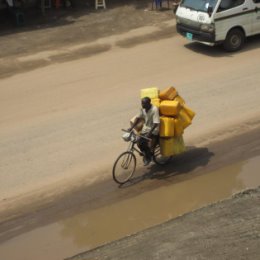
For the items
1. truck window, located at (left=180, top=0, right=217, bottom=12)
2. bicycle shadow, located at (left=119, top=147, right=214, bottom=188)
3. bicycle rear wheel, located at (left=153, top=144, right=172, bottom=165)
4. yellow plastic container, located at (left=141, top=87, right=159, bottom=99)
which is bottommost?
bicycle shadow, located at (left=119, top=147, right=214, bottom=188)

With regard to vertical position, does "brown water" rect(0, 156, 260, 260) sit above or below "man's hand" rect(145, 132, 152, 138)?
below

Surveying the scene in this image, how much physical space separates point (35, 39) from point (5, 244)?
410 inches

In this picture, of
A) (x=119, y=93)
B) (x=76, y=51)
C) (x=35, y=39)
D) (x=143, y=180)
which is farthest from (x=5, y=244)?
(x=35, y=39)

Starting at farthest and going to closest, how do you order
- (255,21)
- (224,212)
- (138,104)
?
1. (255,21)
2. (138,104)
3. (224,212)

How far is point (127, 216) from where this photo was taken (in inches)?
359

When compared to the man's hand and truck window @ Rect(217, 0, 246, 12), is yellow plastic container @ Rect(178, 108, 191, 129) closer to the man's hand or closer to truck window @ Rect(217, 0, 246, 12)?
the man's hand

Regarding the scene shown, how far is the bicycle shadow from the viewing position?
33.0ft

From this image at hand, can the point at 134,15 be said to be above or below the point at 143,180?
above

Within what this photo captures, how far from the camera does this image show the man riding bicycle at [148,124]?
9.54 metres

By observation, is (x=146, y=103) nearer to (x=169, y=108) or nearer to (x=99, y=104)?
(x=169, y=108)

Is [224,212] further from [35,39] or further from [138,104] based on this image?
[35,39]

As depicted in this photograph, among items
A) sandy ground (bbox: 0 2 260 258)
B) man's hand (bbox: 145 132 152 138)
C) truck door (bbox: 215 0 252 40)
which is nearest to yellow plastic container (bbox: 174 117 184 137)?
man's hand (bbox: 145 132 152 138)

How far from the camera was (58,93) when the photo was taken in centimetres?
1369

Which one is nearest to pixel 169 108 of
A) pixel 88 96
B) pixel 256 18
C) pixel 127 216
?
pixel 127 216
